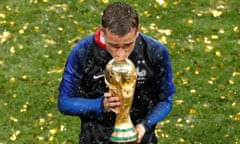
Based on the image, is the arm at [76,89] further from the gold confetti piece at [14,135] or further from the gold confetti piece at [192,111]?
the gold confetti piece at [192,111]

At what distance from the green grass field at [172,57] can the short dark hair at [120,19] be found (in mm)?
4588

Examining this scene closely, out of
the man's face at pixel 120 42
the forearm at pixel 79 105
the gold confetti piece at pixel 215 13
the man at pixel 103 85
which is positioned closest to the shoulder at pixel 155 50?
the man at pixel 103 85

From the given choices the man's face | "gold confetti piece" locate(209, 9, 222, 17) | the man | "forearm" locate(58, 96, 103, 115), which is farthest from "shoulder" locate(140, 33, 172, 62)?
"gold confetti piece" locate(209, 9, 222, 17)

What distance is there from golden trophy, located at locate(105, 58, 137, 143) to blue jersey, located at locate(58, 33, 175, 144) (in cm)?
56

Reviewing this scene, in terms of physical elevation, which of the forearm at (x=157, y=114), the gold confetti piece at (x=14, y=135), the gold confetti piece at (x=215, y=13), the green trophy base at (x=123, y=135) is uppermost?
the green trophy base at (x=123, y=135)

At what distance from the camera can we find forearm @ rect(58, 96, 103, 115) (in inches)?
168

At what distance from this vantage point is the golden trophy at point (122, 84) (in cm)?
349

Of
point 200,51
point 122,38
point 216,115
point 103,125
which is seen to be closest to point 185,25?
point 200,51

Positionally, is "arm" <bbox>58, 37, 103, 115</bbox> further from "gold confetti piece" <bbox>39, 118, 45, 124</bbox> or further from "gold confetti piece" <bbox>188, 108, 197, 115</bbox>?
"gold confetti piece" <bbox>188, 108, 197, 115</bbox>

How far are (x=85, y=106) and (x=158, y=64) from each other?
627mm

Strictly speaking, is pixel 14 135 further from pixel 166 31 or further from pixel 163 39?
pixel 166 31

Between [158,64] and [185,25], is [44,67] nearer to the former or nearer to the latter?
[185,25]

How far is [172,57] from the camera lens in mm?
10047

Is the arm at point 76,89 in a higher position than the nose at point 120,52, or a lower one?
lower
